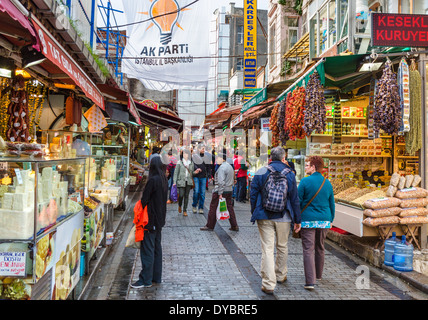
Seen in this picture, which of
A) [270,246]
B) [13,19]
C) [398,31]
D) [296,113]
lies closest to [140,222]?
[270,246]

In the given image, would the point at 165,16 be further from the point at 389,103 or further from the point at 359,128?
the point at 389,103

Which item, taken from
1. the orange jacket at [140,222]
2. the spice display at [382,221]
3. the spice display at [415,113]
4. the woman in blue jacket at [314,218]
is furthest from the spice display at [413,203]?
the orange jacket at [140,222]

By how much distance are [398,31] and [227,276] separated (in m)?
5.23

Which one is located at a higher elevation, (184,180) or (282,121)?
(282,121)

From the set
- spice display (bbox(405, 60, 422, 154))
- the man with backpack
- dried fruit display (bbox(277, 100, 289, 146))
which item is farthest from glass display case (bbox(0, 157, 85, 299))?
dried fruit display (bbox(277, 100, 289, 146))

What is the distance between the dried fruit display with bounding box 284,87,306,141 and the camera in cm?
819

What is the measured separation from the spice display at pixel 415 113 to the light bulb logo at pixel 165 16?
22.4 feet

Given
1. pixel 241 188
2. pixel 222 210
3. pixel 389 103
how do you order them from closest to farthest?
1. pixel 389 103
2. pixel 222 210
3. pixel 241 188

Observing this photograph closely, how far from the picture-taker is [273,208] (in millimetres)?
5328

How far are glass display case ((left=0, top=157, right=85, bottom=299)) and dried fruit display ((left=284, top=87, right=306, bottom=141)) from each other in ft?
17.8

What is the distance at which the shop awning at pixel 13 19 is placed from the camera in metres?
3.12

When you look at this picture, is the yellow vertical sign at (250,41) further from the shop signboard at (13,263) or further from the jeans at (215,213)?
the shop signboard at (13,263)

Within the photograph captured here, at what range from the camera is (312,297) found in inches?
205

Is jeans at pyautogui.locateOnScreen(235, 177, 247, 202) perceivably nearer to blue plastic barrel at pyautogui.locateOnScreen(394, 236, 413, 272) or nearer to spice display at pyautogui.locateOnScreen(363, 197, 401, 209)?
spice display at pyautogui.locateOnScreen(363, 197, 401, 209)
